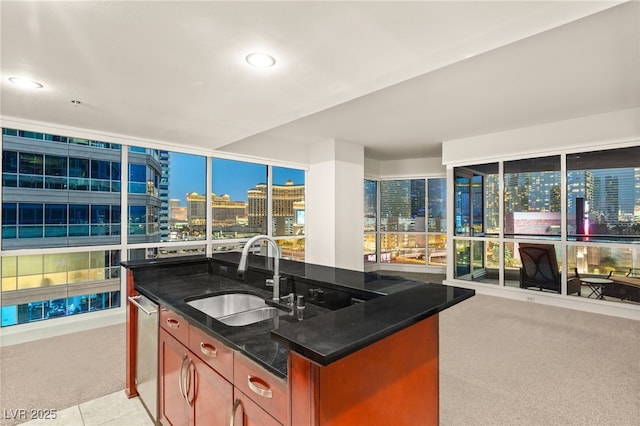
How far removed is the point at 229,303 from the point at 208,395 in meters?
0.77

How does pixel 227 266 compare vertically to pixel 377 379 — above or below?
above

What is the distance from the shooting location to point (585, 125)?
4.42 m

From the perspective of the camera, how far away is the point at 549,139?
474cm

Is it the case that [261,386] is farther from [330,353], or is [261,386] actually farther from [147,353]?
[147,353]

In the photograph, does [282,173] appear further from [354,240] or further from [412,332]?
[412,332]

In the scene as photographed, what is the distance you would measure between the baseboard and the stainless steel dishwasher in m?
2.17

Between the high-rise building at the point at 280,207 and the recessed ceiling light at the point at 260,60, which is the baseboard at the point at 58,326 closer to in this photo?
the high-rise building at the point at 280,207

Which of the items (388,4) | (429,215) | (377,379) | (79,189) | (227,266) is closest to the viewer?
(377,379)

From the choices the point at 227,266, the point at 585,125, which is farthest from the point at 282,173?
the point at 585,125

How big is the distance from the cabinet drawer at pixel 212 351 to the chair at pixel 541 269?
5113mm

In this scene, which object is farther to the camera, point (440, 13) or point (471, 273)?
point (471, 273)

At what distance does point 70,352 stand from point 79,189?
6.97ft

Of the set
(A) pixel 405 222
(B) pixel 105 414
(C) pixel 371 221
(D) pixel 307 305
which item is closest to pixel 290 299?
(D) pixel 307 305

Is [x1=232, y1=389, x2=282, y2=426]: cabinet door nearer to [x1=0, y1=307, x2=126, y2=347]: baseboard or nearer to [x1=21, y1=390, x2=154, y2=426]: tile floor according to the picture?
[x1=21, y1=390, x2=154, y2=426]: tile floor
